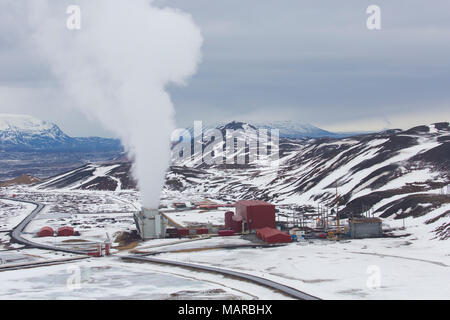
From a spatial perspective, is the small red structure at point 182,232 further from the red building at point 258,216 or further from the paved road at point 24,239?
the paved road at point 24,239

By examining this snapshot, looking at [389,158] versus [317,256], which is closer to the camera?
[317,256]

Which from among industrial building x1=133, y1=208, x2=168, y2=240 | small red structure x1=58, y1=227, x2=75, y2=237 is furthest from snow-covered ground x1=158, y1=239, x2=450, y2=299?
small red structure x1=58, y1=227, x2=75, y2=237

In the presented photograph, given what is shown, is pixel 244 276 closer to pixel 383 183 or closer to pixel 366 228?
pixel 366 228

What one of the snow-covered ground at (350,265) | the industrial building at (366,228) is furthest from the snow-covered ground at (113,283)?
the industrial building at (366,228)

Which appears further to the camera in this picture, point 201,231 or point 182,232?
point 201,231

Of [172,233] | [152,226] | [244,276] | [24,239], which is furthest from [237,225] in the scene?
[24,239]

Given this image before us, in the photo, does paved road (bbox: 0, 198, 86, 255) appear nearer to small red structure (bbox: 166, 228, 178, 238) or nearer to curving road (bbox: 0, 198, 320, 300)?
curving road (bbox: 0, 198, 320, 300)
